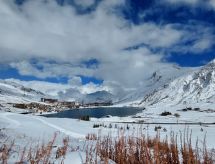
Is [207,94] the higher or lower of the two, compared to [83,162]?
higher

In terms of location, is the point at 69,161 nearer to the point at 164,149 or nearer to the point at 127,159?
the point at 127,159

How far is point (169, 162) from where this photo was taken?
24.4 feet

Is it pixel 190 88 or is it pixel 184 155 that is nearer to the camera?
pixel 184 155

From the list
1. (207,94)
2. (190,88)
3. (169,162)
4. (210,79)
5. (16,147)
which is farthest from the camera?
(190,88)

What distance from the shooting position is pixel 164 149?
7809 mm

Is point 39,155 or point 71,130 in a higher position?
point 39,155

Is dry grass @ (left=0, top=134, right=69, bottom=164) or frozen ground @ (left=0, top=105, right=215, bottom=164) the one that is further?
frozen ground @ (left=0, top=105, right=215, bottom=164)

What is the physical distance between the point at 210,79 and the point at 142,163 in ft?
→ 610

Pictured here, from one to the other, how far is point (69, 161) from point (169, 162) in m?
2.24

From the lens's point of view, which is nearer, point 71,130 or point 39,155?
point 39,155

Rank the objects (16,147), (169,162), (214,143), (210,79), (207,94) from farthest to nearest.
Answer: (210,79), (207,94), (214,143), (16,147), (169,162)

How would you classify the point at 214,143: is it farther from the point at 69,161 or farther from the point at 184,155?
the point at 69,161

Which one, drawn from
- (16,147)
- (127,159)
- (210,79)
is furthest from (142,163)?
(210,79)

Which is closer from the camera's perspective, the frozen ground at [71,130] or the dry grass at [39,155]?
the dry grass at [39,155]
